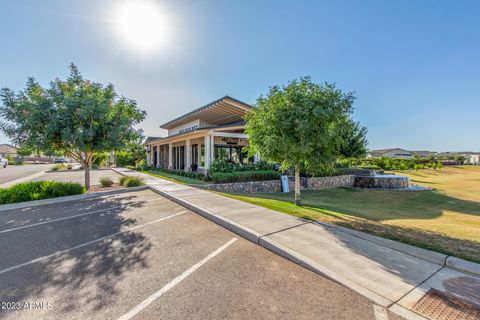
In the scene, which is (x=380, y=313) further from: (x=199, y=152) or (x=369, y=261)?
(x=199, y=152)

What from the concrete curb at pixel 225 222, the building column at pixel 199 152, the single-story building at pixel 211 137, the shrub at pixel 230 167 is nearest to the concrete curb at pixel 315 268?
the concrete curb at pixel 225 222

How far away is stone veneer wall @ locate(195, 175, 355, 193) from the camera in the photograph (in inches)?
569

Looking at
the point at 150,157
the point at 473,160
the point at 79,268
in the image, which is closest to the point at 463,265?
the point at 79,268

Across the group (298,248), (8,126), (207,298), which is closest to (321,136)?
(298,248)

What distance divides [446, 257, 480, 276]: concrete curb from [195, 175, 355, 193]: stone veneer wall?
11122mm

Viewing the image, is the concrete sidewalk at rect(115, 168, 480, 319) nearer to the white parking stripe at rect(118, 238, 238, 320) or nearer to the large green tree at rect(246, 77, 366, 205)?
the white parking stripe at rect(118, 238, 238, 320)

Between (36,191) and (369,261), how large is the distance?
41.8ft

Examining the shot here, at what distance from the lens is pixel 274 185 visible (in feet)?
53.5

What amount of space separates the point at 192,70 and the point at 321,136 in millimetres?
11320

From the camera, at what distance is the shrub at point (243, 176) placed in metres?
14.5

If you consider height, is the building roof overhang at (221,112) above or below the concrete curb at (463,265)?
above

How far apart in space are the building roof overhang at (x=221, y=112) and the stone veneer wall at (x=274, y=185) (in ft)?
19.5

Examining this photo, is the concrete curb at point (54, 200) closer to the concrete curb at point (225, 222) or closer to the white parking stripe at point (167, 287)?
the concrete curb at point (225, 222)

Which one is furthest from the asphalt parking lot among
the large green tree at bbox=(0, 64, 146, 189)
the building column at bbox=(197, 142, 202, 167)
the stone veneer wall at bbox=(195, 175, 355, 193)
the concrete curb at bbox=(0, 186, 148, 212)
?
the building column at bbox=(197, 142, 202, 167)
